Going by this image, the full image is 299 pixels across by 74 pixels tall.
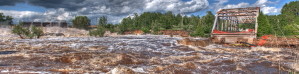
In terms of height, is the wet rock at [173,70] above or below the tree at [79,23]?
below

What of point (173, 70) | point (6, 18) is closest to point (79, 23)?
point (6, 18)

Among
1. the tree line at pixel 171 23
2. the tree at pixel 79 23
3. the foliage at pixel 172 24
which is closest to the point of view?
the tree line at pixel 171 23

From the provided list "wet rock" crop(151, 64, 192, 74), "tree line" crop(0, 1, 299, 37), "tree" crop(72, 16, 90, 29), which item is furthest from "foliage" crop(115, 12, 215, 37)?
"wet rock" crop(151, 64, 192, 74)

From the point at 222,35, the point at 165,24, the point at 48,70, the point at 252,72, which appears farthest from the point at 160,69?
the point at 165,24

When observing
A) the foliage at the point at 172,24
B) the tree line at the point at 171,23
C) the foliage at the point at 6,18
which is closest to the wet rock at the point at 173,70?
the tree line at the point at 171,23

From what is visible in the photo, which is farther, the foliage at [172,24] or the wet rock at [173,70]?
the foliage at [172,24]

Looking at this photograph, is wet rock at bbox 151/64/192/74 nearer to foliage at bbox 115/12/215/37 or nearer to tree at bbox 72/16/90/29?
foliage at bbox 115/12/215/37

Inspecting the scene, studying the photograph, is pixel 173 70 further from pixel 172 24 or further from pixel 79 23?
pixel 79 23

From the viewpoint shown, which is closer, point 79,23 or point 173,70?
point 173,70

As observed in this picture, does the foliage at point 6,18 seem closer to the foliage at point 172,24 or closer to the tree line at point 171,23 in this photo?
the tree line at point 171,23

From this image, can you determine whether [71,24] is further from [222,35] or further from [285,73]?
[285,73]

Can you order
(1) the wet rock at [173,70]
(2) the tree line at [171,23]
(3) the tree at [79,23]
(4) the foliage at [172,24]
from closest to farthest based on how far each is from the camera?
1. (1) the wet rock at [173,70]
2. (2) the tree line at [171,23]
3. (4) the foliage at [172,24]
4. (3) the tree at [79,23]

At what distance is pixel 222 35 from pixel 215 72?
13.0m

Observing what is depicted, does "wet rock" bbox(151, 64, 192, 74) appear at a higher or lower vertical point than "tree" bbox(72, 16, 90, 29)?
lower
